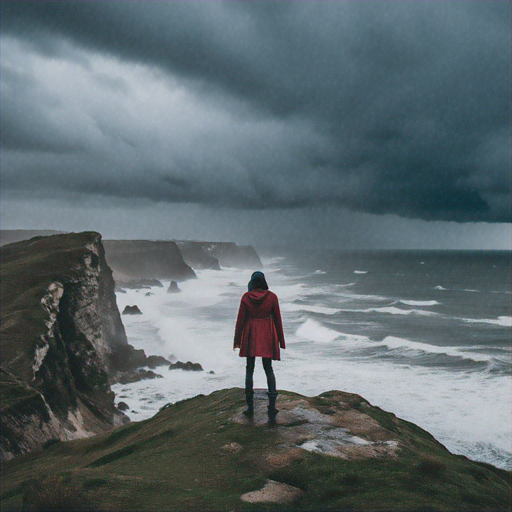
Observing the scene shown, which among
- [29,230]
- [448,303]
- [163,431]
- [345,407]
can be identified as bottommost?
[448,303]

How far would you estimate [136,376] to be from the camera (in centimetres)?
3594

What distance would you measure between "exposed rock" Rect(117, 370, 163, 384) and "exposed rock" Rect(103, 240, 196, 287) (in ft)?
276

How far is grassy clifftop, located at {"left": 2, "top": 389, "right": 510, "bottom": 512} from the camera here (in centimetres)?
689

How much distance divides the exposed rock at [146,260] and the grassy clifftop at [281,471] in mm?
112211

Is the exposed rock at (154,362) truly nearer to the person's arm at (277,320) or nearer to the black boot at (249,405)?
the black boot at (249,405)

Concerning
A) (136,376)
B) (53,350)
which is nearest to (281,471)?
(53,350)

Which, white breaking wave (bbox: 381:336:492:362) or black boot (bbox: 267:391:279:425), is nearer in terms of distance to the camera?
black boot (bbox: 267:391:279:425)

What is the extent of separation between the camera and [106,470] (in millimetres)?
8812

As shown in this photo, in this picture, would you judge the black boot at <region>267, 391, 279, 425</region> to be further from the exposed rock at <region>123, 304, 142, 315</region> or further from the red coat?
the exposed rock at <region>123, 304, 142, 315</region>

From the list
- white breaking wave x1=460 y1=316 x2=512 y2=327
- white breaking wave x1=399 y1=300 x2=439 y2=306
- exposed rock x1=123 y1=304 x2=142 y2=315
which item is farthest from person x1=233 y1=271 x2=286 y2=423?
white breaking wave x1=399 y1=300 x2=439 y2=306

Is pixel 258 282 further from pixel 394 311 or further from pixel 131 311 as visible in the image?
pixel 394 311

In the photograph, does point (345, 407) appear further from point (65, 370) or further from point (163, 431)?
point (65, 370)

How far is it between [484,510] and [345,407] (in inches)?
165

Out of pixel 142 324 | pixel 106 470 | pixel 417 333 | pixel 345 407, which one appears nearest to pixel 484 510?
pixel 345 407
